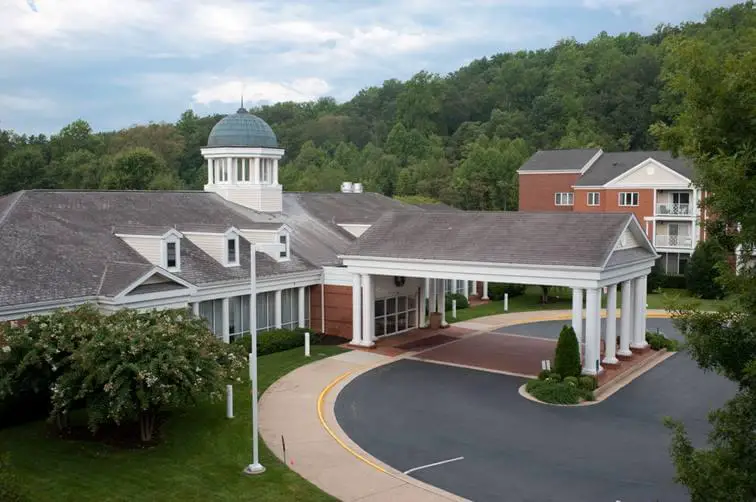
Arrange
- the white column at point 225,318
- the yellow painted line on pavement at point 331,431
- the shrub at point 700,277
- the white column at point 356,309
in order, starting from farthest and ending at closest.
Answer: the shrub at point 700,277
the white column at point 356,309
the white column at point 225,318
the yellow painted line on pavement at point 331,431

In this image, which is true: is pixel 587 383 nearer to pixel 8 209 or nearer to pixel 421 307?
pixel 421 307

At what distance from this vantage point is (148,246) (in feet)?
102

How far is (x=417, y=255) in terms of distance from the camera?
32.6m

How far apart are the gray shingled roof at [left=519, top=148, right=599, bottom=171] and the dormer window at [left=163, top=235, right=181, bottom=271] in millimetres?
45480

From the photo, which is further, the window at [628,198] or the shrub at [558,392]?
the window at [628,198]

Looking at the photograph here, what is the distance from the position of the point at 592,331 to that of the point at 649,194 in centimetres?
3623

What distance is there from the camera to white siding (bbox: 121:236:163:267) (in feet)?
101

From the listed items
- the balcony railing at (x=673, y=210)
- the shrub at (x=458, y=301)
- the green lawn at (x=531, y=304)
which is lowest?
the green lawn at (x=531, y=304)

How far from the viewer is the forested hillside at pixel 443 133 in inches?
3258

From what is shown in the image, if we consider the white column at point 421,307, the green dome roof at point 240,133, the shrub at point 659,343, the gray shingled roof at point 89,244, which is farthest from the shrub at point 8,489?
the green dome roof at point 240,133

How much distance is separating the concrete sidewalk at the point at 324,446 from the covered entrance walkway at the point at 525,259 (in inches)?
211

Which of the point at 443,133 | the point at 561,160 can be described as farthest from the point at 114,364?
the point at 443,133

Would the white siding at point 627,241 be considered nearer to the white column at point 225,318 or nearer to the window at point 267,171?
the white column at point 225,318

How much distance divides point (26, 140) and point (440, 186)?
60.6m
